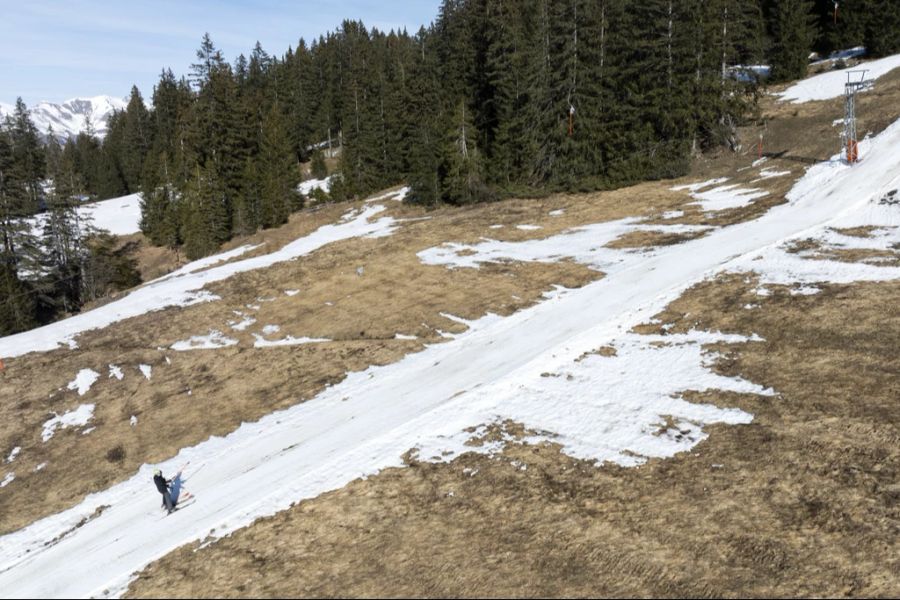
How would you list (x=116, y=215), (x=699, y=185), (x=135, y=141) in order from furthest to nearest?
(x=135, y=141)
(x=116, y=215)
(x=699, y=185)

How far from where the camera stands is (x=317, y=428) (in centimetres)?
1596

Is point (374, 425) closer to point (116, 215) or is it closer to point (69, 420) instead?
point (69, 420)

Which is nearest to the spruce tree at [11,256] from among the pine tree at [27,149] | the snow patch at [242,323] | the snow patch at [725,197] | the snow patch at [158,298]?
the snow patch at [158,298]

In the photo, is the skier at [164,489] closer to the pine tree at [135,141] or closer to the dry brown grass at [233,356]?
the dry brown grass at [233,356]

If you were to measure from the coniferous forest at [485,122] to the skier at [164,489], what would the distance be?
34941 millimetres

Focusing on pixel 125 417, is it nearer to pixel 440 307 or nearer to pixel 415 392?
pixel 415 392

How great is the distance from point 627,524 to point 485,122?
49.5 meters

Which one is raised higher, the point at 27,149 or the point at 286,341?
the point at 27,149

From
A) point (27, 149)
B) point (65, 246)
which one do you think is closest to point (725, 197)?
point (65, 246)

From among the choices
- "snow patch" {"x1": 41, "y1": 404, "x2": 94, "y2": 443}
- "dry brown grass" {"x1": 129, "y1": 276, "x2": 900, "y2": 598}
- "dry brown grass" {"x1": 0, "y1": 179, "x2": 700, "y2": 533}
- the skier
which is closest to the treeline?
"dry brown grass" {"x1": 0, "y1": 179, "x2": 700, "y2": 533}

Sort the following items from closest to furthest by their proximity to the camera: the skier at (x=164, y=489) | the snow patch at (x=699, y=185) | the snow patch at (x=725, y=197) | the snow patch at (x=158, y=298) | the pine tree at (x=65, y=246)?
the skier at (x=164, y=489)
the snow patch at (x=158, y=298)
the snow patch at (x=725, y=197)
the snow patch at (x=699, y=185)
the pine tree at (x=65, y=246)

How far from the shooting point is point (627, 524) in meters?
9.70

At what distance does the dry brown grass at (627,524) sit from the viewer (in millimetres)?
8422

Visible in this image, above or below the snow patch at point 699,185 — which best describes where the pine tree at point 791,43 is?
above
